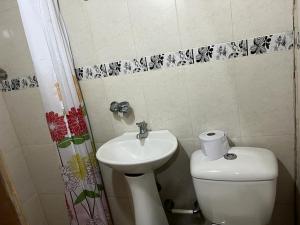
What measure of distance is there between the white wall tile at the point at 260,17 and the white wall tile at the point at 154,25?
0.31 meters

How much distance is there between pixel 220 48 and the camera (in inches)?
48.1

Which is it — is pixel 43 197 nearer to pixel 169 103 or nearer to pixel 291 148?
pixel 169 103

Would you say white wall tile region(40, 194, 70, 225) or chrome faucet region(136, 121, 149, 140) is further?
white wall tile region(40, 194, 70, 225)

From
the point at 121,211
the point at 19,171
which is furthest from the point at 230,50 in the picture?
the point at 19,171

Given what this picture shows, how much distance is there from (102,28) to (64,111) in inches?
20.4

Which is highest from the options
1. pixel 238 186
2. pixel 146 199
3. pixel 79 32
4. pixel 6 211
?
pixel 79 32

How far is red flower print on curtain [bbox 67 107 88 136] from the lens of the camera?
137 centimetres

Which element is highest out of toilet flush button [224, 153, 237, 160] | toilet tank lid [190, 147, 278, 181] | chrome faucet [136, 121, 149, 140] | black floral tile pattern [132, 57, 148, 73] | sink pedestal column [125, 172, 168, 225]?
black floral tile pattern [132, 57, 148, 73]

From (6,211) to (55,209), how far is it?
4.46 ft

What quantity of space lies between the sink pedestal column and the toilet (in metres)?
0.27

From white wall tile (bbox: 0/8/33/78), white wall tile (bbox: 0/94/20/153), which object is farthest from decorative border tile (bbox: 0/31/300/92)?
white wall tile (bbox: 0/94/20/153)

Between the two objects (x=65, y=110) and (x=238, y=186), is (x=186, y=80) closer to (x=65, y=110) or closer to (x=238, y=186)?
(x=238, y=186)

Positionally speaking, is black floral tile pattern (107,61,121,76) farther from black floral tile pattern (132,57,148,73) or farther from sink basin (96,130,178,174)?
sink basin (96,130,178,174)

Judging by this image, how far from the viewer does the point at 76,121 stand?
54.7 inches
